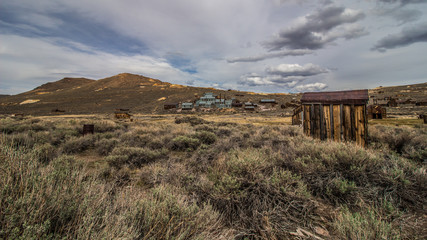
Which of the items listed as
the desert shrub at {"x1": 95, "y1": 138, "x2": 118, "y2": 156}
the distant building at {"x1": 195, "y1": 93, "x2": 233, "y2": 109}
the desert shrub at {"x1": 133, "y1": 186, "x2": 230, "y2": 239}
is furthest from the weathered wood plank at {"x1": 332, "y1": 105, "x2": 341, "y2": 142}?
the distant building at {"x1": 195, "y1": 93, "x2": 233, "y2": 109}

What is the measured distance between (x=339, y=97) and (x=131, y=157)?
24.2 feet

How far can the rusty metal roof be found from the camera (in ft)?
19.8

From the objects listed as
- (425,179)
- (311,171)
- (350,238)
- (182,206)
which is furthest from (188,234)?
(425,179)

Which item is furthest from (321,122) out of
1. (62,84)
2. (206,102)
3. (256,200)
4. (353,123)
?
(62,84)

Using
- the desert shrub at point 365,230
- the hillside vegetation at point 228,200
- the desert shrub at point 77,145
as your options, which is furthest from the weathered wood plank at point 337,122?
the desert shrub at point 77,145

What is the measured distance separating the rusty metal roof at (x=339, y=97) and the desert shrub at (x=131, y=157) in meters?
6.04

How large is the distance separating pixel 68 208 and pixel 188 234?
1.23 m

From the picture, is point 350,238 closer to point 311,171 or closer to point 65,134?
point 311,171

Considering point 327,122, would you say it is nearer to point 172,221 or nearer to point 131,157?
point 172,221

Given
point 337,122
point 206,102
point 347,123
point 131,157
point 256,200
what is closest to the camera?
point 256,200

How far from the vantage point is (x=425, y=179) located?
3.09m

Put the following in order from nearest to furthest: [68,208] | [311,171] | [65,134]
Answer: [68,208], [311,171], [65,134]

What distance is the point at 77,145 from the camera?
694cm

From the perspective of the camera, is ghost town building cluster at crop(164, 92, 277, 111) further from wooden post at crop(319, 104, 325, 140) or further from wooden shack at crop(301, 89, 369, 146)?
wooden post at crop(319, 104, 325, 140)
